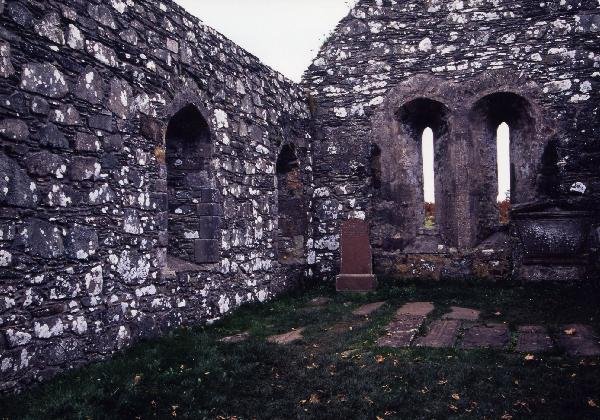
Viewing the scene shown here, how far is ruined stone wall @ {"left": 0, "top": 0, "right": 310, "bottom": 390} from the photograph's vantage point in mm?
3869

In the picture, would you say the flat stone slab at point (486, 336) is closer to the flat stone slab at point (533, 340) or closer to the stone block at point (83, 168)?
the flat stone slab at point (533, 340)

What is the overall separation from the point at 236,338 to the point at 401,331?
1.81 meters

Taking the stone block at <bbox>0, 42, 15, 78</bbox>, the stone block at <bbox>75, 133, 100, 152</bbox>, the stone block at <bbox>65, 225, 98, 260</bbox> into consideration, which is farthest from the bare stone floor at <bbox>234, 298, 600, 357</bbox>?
the stone block at <bbox>0, 42, 15, 78</bbox>

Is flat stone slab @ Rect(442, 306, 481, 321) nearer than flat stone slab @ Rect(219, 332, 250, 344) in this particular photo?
No

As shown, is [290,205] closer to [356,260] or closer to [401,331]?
[356,260]

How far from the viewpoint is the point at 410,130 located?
928 centimetres

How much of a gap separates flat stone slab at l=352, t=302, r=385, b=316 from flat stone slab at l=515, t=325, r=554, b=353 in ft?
6.22

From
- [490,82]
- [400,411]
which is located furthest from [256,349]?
[490,82]

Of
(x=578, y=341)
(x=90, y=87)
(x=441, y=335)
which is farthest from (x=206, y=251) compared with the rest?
(x=578, y=341)

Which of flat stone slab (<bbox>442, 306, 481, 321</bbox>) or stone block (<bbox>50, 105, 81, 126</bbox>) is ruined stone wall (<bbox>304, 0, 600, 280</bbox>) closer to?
flat stone slab (<bbox>442, 306, 481, 321</bbox>)

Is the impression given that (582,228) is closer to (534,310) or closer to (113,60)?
(534,310)

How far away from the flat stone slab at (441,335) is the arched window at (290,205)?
365cm

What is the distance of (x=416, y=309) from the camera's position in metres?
6.55

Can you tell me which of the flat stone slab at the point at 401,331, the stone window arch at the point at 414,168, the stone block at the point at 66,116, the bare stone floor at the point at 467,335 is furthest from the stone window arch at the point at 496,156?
the stone block at the point at 66,116
